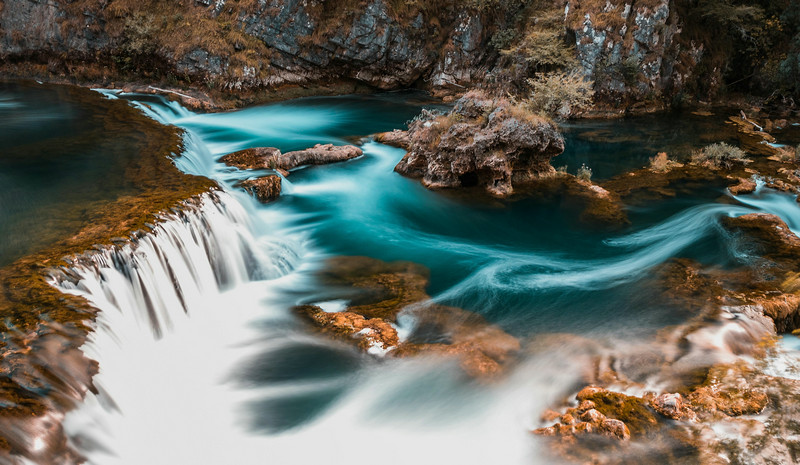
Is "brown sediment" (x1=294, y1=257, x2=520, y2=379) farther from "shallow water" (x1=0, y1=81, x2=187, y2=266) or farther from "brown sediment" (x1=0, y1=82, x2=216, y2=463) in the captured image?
"shallow water" (x1=0, y1=81, x2=187, y2=266)

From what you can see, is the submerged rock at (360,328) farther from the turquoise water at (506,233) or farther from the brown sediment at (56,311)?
the brown sediment at (56,311)

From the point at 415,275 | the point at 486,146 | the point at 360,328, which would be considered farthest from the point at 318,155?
the point at 360,328

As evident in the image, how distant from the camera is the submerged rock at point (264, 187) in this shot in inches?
457

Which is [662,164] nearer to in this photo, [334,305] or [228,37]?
[334,305]

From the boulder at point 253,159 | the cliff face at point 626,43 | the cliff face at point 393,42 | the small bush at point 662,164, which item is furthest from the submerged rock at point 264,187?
the cliff face at point 626,43

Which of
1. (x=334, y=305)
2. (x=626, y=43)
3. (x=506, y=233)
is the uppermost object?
(x=626, y=43)

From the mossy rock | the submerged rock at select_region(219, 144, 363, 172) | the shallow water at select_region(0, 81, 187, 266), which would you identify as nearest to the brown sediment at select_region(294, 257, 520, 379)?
the mossy rock

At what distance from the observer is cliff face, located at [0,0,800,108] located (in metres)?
20.1

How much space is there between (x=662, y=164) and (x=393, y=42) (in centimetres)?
1390

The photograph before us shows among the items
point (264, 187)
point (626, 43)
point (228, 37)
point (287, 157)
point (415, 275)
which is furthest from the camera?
point (228, 37)

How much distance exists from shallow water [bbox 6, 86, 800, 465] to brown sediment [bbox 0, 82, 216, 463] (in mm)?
251

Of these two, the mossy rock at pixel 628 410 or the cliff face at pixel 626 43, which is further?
the cliff face at pixel 626 43

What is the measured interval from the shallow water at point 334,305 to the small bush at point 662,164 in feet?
Answer: 6.74

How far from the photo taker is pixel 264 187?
11766mm
